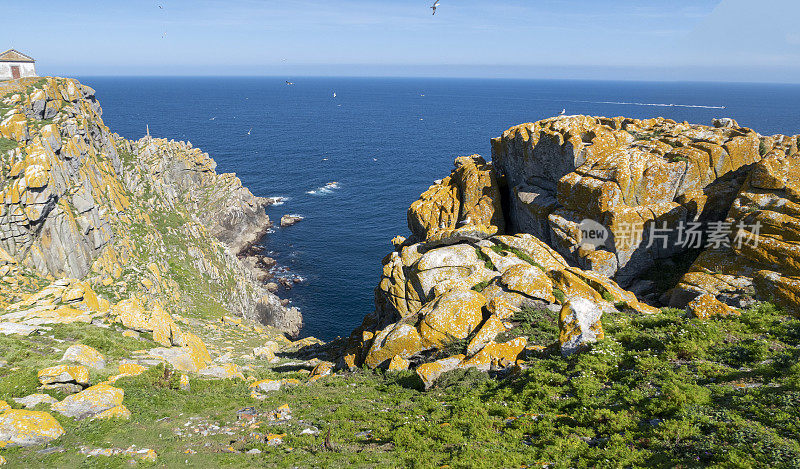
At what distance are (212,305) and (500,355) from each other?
48036mm

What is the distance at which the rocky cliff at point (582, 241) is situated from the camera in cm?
2326

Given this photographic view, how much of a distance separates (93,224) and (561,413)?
5675 cm

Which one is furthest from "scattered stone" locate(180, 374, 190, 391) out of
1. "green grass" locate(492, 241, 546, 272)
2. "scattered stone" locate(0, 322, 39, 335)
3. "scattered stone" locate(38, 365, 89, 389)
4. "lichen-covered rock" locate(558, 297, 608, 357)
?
"green grass" locate(492, 241, 546, 272)

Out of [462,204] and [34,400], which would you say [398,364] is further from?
[462,204]

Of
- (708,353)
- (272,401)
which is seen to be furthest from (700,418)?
(272,401)

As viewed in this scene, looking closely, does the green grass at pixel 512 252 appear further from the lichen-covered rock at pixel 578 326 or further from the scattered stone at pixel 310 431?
the scattered stone at pixel 310 431

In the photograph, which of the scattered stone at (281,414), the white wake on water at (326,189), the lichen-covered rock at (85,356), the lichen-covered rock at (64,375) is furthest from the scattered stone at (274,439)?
the white wake on water at (326,189)

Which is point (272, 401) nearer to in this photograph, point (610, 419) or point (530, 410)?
point (530, 410)

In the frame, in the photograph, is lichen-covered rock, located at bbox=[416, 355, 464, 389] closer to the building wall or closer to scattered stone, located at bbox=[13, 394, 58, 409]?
scattered stone, located at bbox=[13, 394, 58, 409]

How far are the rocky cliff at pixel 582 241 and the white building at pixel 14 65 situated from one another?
208ft

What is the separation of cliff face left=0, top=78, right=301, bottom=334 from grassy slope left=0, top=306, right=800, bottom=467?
2690 centimetres

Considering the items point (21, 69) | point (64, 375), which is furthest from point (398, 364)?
point (21, 69)

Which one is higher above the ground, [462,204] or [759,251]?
[759,251]

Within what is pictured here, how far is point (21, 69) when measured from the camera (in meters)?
60.3
